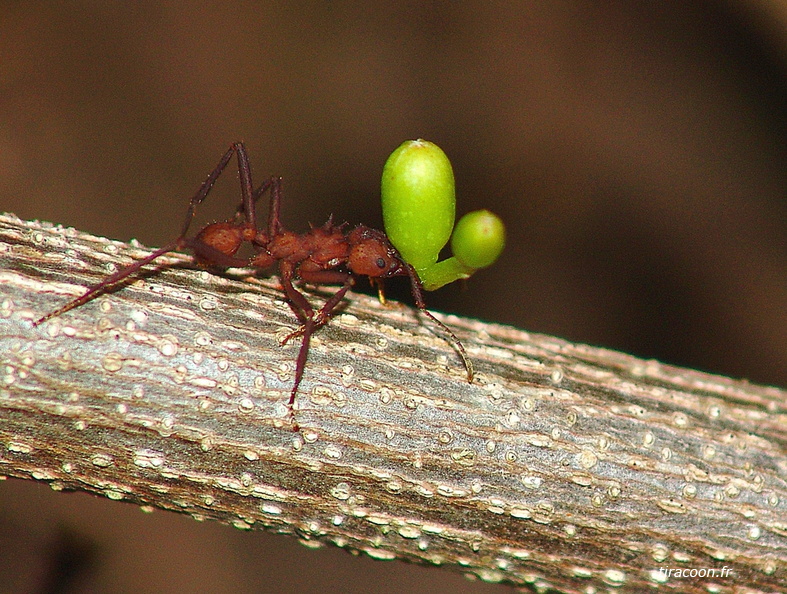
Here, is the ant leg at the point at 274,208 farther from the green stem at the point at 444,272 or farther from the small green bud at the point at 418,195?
the small green bud at the point at 418,195

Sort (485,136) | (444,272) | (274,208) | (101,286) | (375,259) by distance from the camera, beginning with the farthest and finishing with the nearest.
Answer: (485,136) < (274,208) < (375,259) < (444,272) < (101,286)

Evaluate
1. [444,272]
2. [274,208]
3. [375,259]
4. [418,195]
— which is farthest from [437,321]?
[274,208]

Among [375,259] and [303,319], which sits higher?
[375,259]

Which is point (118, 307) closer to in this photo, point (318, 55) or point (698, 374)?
point (698, 374)

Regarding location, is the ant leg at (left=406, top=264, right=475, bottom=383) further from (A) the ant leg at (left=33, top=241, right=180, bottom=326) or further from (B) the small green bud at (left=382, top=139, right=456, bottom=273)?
(A) the ant leg at (left=33, top=241, right=180, bottom=326)

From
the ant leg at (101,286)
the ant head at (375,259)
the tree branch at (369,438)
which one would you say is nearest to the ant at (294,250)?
the ant head at (375,259)

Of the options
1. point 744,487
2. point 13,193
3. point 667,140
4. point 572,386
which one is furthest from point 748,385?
point 13,193

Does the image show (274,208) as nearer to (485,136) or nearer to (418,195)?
(418,195)
